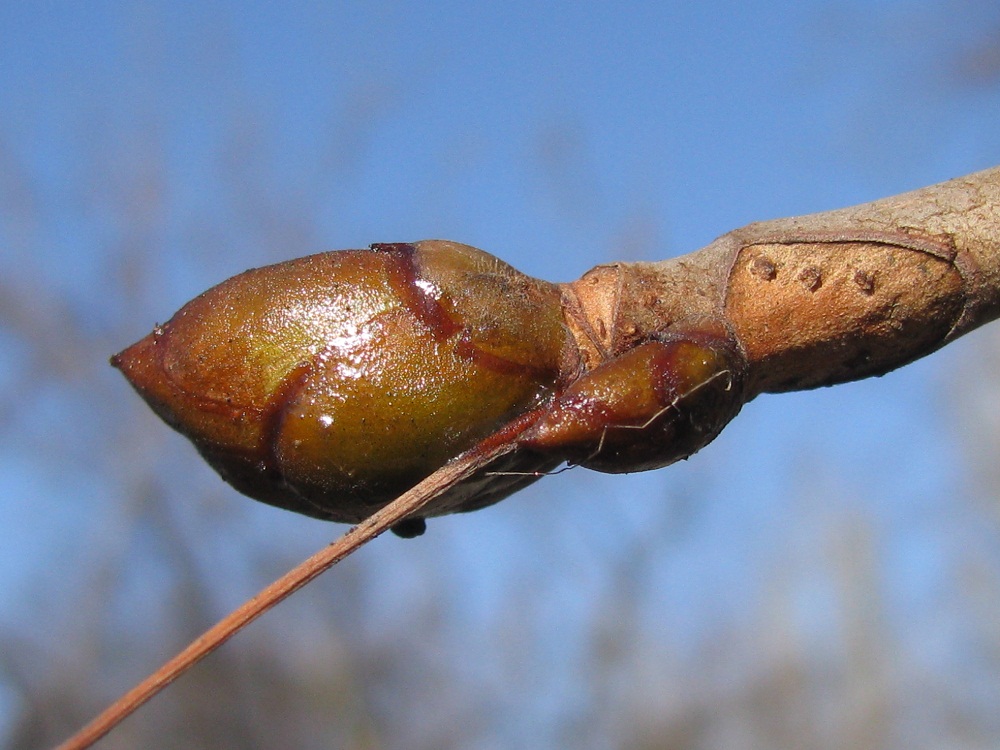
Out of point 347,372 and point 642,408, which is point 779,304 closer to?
point 642,408

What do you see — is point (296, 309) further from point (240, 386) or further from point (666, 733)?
point (666, 733)

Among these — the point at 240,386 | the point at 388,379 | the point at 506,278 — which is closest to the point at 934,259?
the point at 506,278

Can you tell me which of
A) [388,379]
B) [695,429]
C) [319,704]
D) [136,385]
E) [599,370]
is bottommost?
[695,429]

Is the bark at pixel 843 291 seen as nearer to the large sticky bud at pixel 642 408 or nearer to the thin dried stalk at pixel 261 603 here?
the large sticky bud at pixel 642 408

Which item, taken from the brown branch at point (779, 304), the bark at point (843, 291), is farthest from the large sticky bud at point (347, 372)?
the bark at point (843, 291)

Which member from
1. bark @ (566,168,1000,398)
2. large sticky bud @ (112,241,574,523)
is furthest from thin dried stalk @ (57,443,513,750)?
bark @ (566,168,1000,398)

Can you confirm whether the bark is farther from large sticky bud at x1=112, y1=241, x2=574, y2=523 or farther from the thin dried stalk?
the thin dried stalk
